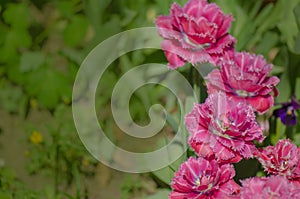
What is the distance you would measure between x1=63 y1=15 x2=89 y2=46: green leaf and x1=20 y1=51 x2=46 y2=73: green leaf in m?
0.09

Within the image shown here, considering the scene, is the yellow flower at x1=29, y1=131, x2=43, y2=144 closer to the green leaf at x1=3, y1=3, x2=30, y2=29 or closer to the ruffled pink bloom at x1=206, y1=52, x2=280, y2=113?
the green leaf at x1=3, y1=3, x2=30, y2=29

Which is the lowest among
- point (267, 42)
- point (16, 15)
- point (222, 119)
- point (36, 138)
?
point (36, 138)

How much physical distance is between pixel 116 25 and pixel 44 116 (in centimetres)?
40

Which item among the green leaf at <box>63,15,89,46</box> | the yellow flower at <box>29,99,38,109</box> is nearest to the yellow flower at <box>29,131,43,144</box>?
the yellow flower at <box>29,99,38,109</box>

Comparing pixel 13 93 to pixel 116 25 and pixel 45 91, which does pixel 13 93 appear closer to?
pixel 45 91

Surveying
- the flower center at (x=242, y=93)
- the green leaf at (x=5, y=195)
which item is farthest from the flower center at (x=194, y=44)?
the green leaf at (x=5, y=195)

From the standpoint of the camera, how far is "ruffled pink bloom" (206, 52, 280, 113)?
3.73ft

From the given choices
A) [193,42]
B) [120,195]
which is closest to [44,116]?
[120,195]

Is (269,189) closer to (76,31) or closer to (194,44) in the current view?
(194,44)

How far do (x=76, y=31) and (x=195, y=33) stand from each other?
836mm

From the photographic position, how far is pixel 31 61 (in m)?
1.92

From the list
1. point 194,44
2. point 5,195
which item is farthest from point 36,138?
point 194,44

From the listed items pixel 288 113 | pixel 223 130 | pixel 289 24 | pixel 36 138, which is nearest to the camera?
pixel 223 130

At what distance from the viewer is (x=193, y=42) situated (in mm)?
1155
